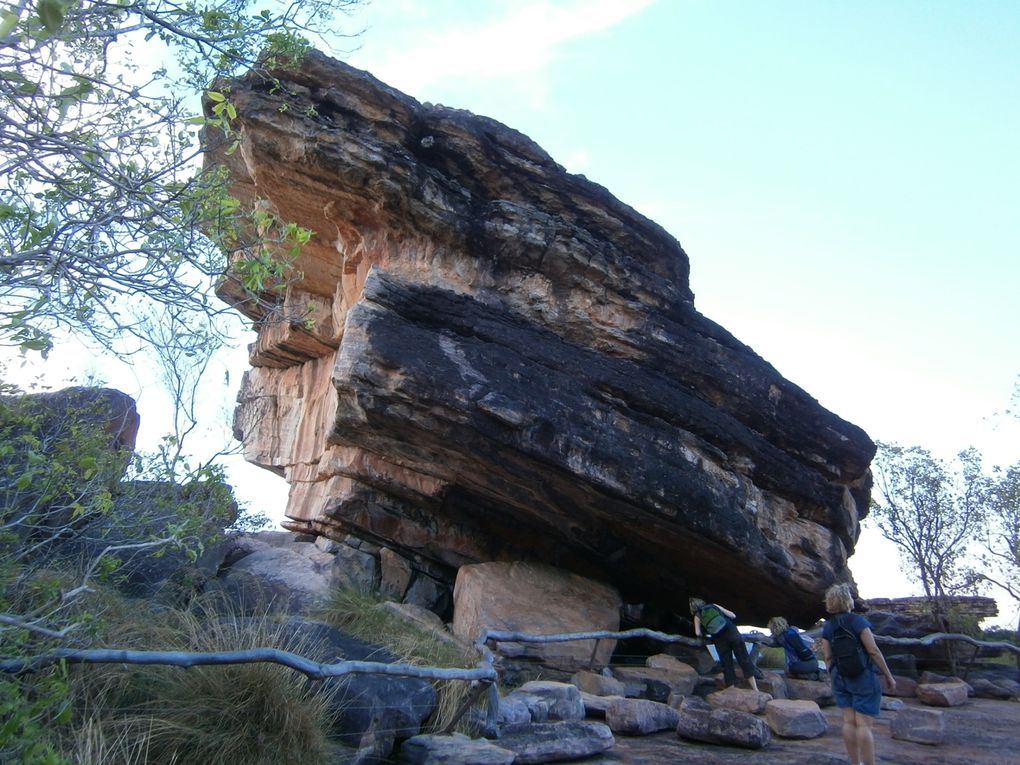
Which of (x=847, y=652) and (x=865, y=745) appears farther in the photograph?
(x=847, y=652)

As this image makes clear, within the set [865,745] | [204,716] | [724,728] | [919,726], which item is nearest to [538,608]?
[724,728]

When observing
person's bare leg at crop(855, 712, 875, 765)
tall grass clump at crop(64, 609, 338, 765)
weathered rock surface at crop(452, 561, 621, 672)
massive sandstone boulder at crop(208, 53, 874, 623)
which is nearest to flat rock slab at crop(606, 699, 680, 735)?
person's bare leg at crop(855, 712, 875, 765)

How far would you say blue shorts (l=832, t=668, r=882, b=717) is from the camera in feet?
22.2

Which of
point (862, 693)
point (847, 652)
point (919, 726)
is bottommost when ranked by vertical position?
point (919, 726)

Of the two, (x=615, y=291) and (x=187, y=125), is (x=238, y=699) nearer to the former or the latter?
(x=187, y=125)

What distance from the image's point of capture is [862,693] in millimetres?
6836

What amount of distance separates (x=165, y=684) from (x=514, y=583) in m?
7.63

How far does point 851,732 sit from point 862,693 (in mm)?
360

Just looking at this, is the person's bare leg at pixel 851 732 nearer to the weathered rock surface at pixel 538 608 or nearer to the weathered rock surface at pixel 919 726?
the weathered rock surface at pixel 919 726

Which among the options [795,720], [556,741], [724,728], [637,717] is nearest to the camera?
[556,741]

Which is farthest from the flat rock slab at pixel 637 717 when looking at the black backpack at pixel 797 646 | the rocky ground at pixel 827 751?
the black backpack at pixel 797 646

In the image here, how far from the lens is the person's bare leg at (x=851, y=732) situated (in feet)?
22.1

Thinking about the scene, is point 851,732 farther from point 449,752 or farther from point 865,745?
point 449,752

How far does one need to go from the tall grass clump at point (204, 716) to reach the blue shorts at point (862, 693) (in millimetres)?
4591
